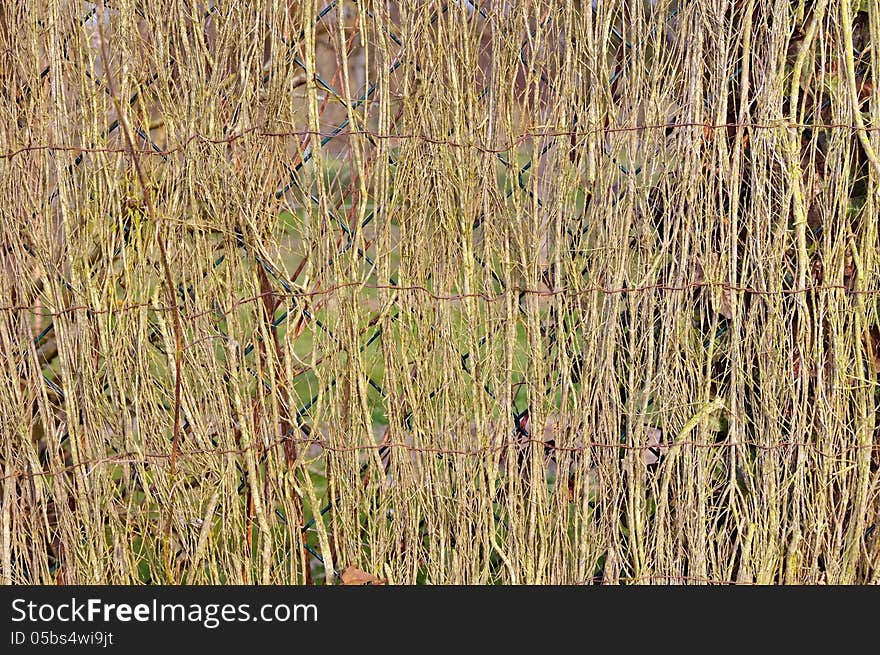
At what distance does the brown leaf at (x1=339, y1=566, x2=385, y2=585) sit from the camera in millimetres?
1989

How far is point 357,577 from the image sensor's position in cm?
199

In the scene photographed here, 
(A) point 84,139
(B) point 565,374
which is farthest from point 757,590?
(A) point 84,139

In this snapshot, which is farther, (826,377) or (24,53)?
(826,377)

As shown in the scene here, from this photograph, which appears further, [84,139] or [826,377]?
[826,377]

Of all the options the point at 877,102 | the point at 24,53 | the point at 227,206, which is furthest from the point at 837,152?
the point at 24,53

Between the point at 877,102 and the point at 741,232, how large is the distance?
1.41 ft

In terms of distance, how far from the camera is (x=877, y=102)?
193 cm

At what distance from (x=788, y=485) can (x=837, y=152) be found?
0.82 meters

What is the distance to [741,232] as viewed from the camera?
2006 millimetres

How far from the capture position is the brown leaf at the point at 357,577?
199 centimetres

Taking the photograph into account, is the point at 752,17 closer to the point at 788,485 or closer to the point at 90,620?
the point at 788,485

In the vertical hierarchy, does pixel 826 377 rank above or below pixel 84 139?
below

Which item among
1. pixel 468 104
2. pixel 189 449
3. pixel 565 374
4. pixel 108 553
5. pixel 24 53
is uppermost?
pixel 24 53

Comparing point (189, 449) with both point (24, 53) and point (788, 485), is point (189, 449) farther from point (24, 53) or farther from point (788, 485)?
point (788, 485)
